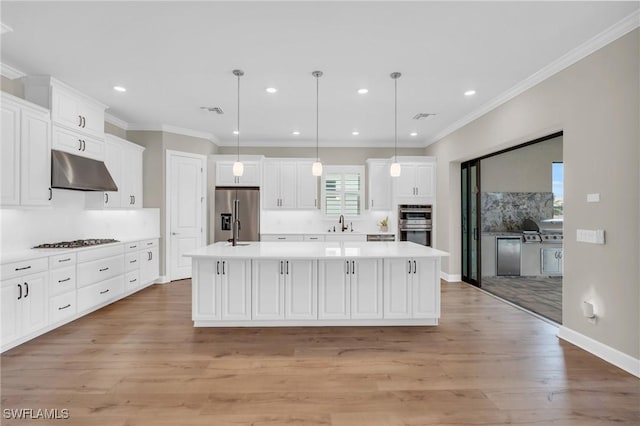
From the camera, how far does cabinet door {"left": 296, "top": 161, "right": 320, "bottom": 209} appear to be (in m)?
6.65

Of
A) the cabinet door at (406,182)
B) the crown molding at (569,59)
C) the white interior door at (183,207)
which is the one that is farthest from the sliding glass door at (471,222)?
the white interior door at (183,207)

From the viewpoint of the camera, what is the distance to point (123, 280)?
4.66 meters

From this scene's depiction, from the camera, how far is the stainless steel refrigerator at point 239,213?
A: 6238 mm

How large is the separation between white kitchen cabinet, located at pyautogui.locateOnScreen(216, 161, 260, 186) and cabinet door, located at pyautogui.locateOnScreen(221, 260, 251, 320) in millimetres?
3149

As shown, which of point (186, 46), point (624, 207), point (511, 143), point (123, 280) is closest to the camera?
point (624, 207)

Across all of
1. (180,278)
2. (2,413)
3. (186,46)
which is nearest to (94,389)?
(2,413)

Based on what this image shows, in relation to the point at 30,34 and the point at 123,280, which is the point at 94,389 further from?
the point at 30,34

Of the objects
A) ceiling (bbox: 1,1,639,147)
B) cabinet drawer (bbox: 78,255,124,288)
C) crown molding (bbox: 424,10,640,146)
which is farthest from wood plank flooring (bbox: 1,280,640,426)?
ceiling (bbox: 1,1,639,147)

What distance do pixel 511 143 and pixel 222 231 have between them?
17.2ft

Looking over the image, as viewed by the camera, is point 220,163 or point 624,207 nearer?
point 624,207

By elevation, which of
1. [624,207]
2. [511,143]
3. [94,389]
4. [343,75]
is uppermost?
[343,75]

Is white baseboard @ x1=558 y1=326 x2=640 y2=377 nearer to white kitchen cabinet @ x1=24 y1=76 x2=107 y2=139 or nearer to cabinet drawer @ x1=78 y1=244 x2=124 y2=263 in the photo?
cabinet drawer @ x1=78 y1=244 x2=124 y2=263

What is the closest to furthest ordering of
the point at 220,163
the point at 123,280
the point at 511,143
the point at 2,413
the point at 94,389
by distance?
the point at 2,413 → the point at 94,389 → the point at 511,143 → the point at 123,280 → the point at 220,163

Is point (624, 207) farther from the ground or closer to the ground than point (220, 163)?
closer to the ground
